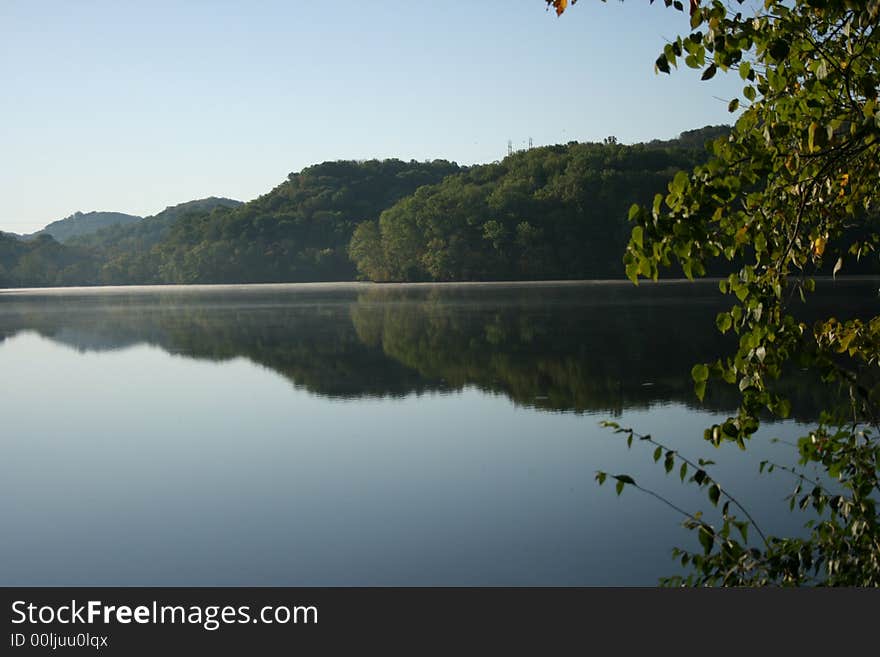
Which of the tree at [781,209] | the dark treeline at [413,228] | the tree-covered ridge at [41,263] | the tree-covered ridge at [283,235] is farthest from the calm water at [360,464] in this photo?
the tree-covered ridge at [41,263]

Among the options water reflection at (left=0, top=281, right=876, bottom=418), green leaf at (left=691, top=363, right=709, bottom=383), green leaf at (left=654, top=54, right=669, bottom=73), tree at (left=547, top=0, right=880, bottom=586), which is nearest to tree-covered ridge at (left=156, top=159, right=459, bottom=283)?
water reflection at (left=0, top=281, right=876, bottom=418)

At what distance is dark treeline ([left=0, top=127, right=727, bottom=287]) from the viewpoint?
99750 mm

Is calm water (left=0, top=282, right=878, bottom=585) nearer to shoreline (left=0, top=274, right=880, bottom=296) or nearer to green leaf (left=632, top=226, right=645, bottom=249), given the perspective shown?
green leaf (left=632, top=226, right=645, bottom=249)

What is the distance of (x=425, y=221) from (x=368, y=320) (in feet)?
234

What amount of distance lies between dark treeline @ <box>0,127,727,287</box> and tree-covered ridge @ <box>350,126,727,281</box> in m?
0.14

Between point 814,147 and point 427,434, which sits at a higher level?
point 814,147

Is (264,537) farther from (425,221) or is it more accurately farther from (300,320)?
(425,221)

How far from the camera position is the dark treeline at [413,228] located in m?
99.8

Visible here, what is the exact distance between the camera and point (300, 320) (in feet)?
130
